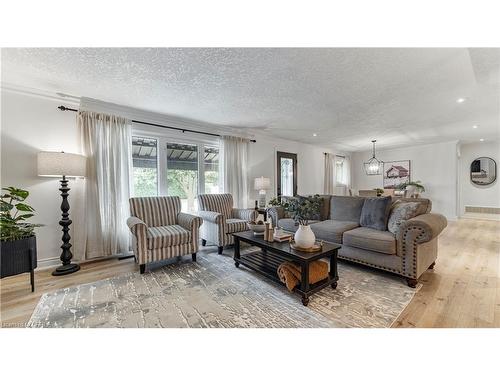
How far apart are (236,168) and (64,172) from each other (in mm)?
2788

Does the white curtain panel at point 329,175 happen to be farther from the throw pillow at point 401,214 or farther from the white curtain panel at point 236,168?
the throw pillow at point 401,214

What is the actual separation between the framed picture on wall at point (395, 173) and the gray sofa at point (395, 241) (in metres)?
4.99

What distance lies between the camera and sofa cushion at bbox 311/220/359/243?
276cm

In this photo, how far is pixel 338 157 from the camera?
7383 millimetres

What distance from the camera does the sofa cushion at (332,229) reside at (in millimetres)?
2756

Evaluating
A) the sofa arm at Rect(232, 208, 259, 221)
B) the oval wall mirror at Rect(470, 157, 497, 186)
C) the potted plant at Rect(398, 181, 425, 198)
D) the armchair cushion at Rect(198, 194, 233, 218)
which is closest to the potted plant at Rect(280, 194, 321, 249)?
the sofa arm at Rect(232, 208, 259, 221)

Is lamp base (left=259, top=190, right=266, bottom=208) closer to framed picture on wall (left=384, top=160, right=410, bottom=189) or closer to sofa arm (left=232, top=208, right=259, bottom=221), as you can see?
sofa arm (left=232, top=208, right=259, bottom=221)

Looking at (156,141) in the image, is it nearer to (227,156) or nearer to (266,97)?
(227,156)

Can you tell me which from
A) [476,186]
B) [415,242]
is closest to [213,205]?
[415,242]

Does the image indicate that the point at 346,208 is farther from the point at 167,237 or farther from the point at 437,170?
the point at 437,170

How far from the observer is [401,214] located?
2.46m

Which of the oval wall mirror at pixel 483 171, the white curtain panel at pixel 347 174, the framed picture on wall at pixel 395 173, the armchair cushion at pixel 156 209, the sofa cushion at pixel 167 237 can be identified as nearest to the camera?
the sofa cushion at pixel 167 237

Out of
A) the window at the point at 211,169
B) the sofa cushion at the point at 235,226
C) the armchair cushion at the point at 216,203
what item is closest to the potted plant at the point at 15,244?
the armchair cushion at the point at 216,203
